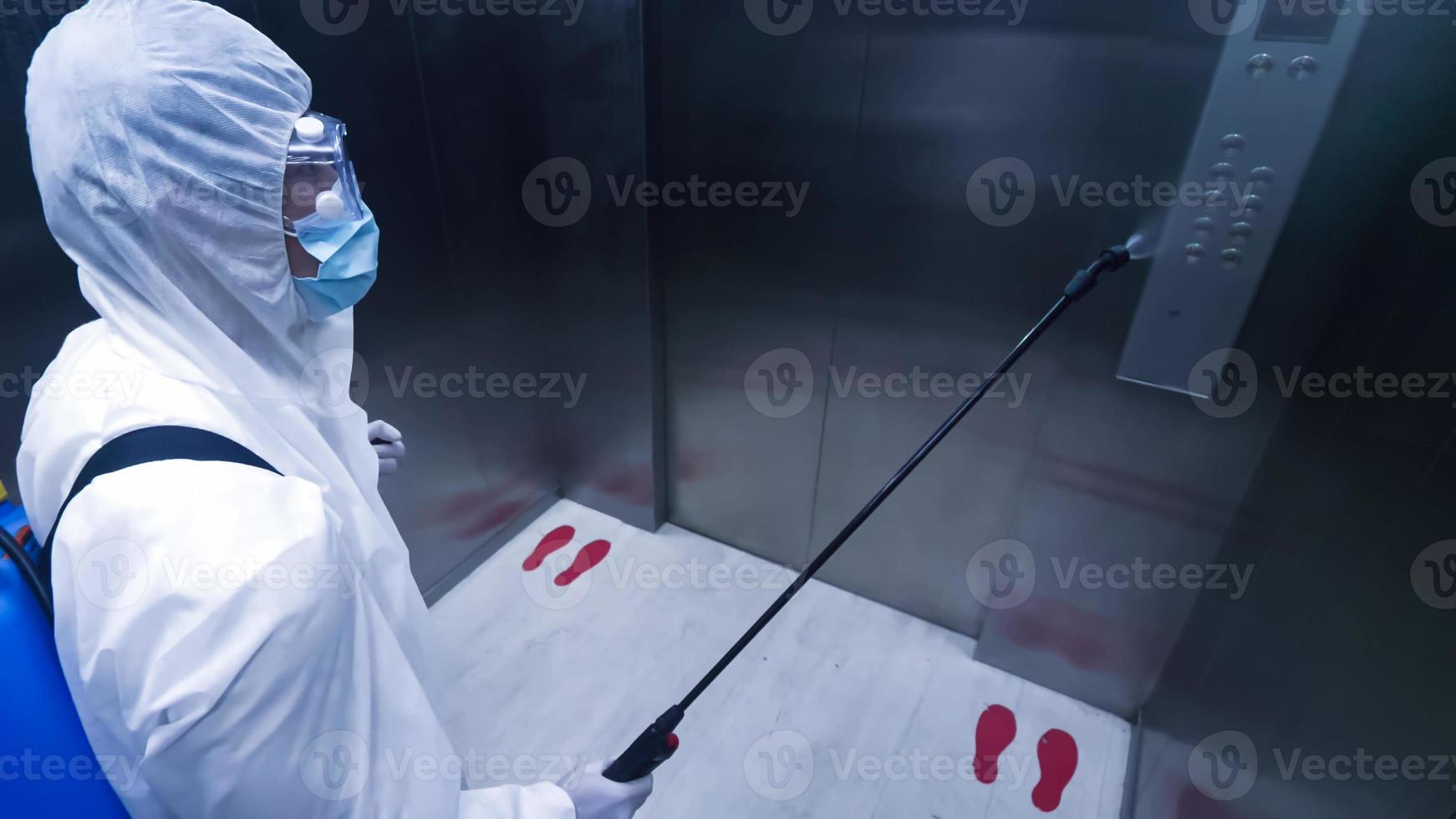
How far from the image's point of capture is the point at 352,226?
861mm

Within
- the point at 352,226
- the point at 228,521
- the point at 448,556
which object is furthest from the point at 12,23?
the point at 448,556

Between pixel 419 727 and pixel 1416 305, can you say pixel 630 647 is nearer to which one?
pixel 419 727

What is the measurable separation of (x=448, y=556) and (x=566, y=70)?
4.40 ft
